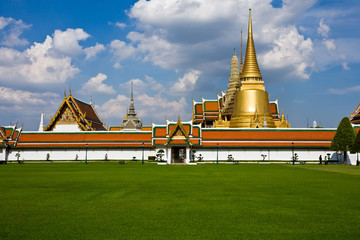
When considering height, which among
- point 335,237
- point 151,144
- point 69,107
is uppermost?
point 69,107

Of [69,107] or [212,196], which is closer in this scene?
[212,196]

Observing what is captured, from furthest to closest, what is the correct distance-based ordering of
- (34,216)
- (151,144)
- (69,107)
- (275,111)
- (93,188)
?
(275,111)
(69,107)
(151,144)
(93,188)
(34,216)

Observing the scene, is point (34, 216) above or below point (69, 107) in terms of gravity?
below

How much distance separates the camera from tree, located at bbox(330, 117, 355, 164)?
44.2 m

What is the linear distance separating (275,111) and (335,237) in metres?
68.7

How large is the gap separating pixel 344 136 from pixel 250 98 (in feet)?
75.8

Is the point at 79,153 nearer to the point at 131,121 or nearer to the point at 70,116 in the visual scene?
the point at 70,116

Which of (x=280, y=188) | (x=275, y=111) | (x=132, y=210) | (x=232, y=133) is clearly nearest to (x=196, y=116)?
(x=275, y=111)

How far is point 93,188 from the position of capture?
1602cm

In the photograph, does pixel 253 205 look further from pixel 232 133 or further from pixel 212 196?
pixel 232 133

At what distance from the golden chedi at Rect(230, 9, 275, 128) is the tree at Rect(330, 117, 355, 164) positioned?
695 inches

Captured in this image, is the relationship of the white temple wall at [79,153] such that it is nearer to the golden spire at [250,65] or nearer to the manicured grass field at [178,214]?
the golden spire at [250,65]

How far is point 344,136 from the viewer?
4472cm

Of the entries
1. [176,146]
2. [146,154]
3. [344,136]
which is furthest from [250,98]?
[176,146]
